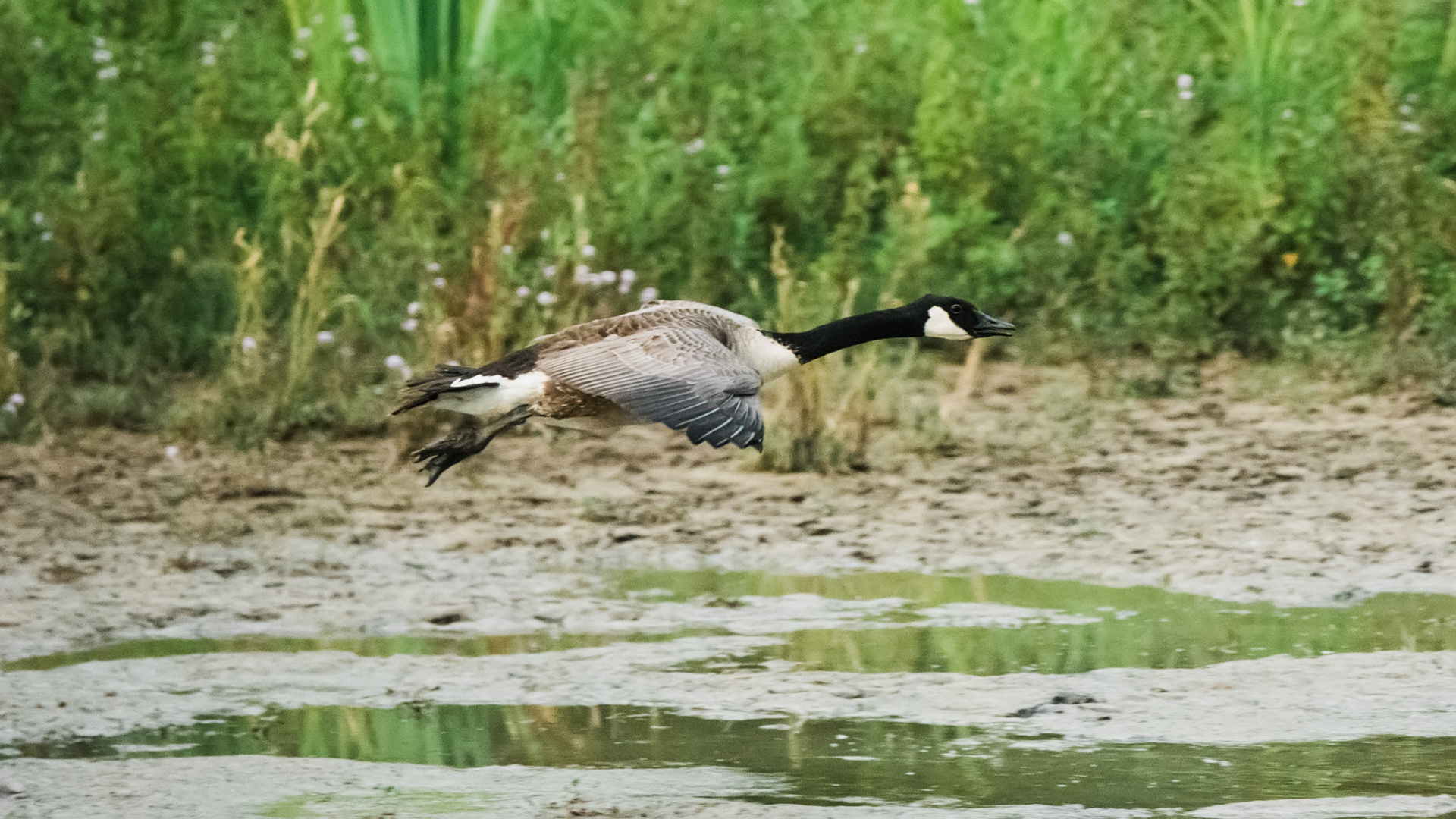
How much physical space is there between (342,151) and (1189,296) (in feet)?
13.9

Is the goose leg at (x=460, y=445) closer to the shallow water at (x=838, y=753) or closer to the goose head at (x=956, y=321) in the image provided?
the shallow water at (x=838, y=753)

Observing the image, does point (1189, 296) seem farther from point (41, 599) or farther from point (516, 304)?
point (41, 599)

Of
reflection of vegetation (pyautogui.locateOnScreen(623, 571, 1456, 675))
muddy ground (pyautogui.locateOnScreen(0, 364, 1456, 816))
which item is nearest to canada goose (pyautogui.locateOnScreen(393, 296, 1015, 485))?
muddy ground (pyautogui.locateOnScreen(0, 364, 1456, 816))

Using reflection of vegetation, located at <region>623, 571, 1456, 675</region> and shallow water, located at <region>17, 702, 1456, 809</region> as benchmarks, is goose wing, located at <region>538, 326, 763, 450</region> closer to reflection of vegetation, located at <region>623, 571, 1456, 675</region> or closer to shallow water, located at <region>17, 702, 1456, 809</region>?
shallow water, located at <region>17, 702, 1456, 809</region>

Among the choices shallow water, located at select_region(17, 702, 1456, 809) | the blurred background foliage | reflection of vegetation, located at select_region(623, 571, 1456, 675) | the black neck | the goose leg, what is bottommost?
shallow water, located at select_region(17, 702, 1456, 809)

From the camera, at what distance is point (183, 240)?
10.7 metres

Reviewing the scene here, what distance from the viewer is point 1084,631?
22.4 feet

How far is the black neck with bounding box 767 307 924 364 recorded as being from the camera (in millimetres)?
6293

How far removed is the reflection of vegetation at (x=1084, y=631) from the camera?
6.44m

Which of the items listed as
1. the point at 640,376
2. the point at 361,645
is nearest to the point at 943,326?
the point at 640,376

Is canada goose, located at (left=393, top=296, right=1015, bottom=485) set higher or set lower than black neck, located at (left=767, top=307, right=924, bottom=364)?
lower

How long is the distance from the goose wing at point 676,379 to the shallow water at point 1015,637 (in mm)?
1142

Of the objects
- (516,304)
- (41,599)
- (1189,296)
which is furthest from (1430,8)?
(41,599)

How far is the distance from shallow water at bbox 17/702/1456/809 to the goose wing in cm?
89
